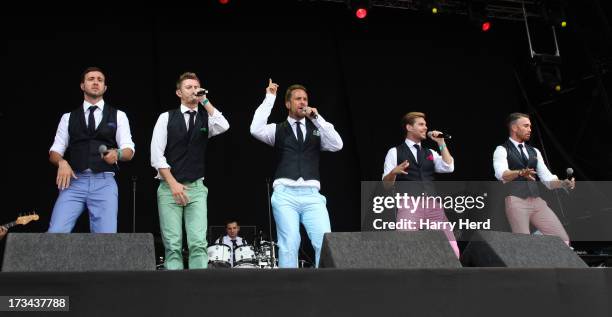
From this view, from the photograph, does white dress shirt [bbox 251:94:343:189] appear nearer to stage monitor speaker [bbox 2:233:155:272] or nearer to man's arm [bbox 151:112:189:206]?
man's arm [bbox 151:112:189:206]

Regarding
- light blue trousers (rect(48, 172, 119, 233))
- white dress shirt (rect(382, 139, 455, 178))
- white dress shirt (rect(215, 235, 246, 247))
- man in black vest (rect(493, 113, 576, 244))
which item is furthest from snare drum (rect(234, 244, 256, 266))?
light blue trousers (rect(48, 172, 119, 233))

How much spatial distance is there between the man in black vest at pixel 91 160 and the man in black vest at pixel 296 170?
0.98m

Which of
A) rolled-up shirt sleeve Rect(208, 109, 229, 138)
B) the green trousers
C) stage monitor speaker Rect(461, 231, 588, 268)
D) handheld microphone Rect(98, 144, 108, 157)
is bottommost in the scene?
stage monitor speaker Rect(461, 231, 588, 268)

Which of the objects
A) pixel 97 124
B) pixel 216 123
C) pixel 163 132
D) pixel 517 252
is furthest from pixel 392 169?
pixel 517 252

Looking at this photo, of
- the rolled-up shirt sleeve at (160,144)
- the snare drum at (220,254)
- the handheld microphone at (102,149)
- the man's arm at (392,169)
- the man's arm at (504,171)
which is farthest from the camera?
the snare drum at (220,254)

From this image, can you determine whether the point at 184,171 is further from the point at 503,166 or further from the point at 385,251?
the point at 503,166

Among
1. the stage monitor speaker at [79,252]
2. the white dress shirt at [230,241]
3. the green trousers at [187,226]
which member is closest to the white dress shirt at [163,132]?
the green trousers at [187,226]

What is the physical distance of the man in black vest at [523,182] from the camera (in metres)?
5.44

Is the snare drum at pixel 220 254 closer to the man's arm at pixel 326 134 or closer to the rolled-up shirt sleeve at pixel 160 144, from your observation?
the man's arm at pixel 326 134

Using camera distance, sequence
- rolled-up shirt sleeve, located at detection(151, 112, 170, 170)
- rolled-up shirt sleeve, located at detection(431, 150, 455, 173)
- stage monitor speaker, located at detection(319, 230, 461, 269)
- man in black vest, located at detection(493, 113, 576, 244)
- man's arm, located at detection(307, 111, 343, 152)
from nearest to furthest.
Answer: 1. stage monitor speaker, located at detection(319, 230, 461, 269)
2. rolled-up shirt sleeve, located at detection(151, 112, 170, 170)
3. man's arm, located at detection(307, 111, 343, 152)
4. man in black vest, located at detection(493, 113, 576, 244)
5. rolled-up shirt sleeve, located at detection(431, 150, 455, 173)

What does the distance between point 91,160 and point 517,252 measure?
267 centimetres

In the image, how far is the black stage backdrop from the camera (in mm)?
8375

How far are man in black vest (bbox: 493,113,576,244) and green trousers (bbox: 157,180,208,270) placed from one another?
2548 mm

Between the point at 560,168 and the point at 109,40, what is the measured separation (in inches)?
237
